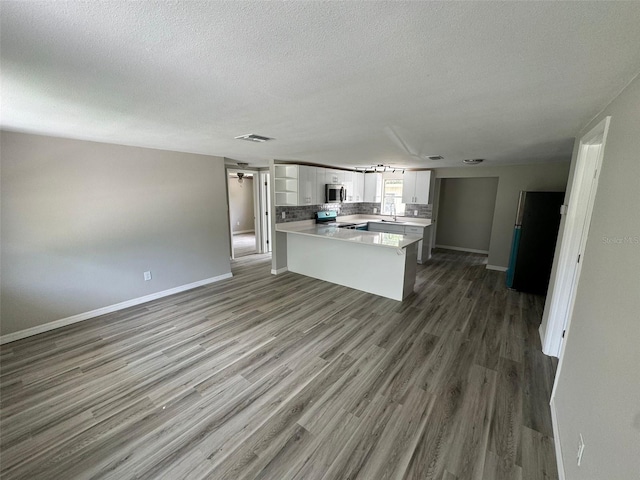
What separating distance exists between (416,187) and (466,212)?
6.95 ft

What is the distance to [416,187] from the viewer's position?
613cm

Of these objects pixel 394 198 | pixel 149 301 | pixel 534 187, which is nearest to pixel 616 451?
pixel 149 301

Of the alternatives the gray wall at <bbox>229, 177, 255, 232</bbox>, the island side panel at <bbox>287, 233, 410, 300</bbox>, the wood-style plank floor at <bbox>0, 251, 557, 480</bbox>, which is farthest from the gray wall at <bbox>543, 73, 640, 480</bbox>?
the gray wall at <bbox>229, 177, 255, 232</bbox>

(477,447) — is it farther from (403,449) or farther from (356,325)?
(356,325)

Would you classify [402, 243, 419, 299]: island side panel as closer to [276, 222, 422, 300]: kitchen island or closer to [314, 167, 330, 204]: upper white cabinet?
[276, 222, 422, 300]: kitchen island

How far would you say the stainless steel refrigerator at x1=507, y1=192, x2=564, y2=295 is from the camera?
386cm

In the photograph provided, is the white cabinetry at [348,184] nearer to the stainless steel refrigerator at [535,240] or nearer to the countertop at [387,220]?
the countertop at [387,220]

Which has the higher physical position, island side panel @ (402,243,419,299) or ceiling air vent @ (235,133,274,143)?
ceiling air vent @ (235,133,274,143)

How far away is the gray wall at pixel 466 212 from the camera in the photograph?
6848 millimetres

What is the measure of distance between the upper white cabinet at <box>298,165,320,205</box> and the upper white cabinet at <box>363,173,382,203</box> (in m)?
2.12

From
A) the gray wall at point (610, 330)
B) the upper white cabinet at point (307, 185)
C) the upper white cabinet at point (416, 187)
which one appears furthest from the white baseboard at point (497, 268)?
the gray wall at point (610, 330)

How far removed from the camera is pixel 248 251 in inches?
279

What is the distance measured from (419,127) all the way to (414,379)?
7.50 ft

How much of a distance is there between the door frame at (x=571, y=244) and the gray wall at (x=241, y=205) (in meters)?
8.37
